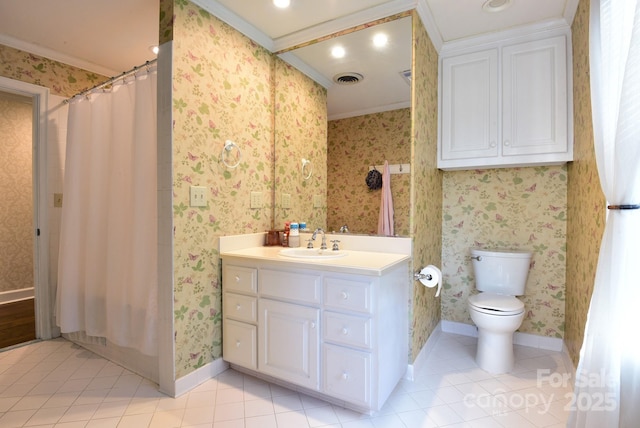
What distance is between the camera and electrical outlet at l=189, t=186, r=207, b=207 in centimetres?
179

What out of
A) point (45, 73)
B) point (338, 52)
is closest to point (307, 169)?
point (338, 52)

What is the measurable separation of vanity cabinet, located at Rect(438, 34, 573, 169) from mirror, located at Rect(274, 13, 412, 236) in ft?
2.13

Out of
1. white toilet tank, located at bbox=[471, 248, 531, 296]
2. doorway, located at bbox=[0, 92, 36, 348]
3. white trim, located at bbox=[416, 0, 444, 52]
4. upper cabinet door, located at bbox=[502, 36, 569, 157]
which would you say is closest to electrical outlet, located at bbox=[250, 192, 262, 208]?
white trim, located at bbox=[416, 0, 444, 52]

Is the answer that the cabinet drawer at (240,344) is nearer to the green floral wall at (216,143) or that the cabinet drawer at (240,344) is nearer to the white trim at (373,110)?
the green floral wall at (216,143)

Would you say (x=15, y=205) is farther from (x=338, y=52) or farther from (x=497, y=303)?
(x=497, y=303)

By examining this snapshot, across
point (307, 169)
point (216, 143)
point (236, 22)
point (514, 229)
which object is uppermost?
point (236, 22)

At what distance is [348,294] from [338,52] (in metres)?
1.65

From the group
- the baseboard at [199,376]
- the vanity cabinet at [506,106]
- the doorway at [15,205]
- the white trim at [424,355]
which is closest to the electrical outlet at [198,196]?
the baseboard at [199,376]

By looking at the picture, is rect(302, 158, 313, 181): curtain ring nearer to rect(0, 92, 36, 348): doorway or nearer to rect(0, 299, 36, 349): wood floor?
rect(0, 299, 36, 349): wood floor

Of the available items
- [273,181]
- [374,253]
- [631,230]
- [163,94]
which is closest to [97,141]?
[163,94]

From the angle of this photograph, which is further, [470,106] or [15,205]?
[15,205]

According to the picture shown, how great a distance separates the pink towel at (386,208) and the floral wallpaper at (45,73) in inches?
108

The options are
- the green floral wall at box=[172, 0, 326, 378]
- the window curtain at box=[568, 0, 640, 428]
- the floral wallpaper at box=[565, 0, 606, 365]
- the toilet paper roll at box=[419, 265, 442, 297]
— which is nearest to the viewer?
the window curtain at box=[568, 0, 640, 428]

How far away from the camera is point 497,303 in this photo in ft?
6.76
